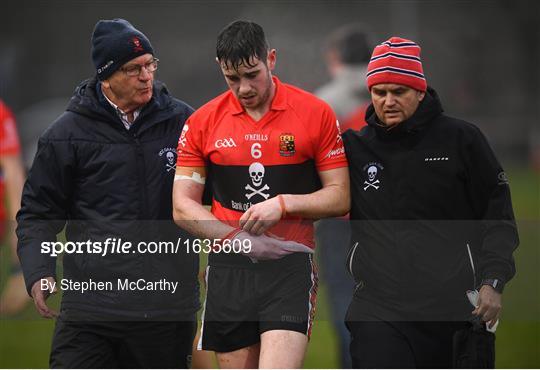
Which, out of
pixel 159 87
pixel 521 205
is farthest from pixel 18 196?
pixel 521 205

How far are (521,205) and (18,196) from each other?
596 inches

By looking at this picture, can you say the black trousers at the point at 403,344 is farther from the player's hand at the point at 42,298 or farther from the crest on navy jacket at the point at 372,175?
the player's hand at the point at 42,298

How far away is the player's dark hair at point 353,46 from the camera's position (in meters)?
8.45

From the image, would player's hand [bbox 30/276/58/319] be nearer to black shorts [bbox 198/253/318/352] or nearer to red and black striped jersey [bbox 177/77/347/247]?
black shorts [bbox 198/253/318/352]

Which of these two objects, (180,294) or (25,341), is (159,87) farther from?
(25,341)

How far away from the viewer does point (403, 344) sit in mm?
4988

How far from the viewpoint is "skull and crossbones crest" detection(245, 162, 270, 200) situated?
5125 millimetres

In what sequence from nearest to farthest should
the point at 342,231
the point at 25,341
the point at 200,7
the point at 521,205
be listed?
the point at 342,231, the point at 25,341, the point at 521,205, the point at 200,7

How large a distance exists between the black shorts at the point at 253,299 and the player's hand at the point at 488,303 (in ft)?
2.60

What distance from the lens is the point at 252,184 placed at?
514cm

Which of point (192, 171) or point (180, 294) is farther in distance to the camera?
point (180, 294)

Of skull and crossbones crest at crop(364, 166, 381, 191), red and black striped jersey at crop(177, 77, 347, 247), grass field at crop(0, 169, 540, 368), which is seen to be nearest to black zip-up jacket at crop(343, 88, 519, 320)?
skull and crossbones crest at crop(364, 166, 381, 191)

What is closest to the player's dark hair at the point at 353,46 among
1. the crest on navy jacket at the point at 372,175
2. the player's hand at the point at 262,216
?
the crest on navy jacket at the point at 372,175

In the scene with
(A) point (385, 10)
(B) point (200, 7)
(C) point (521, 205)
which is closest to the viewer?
(C) point (521, 205)
